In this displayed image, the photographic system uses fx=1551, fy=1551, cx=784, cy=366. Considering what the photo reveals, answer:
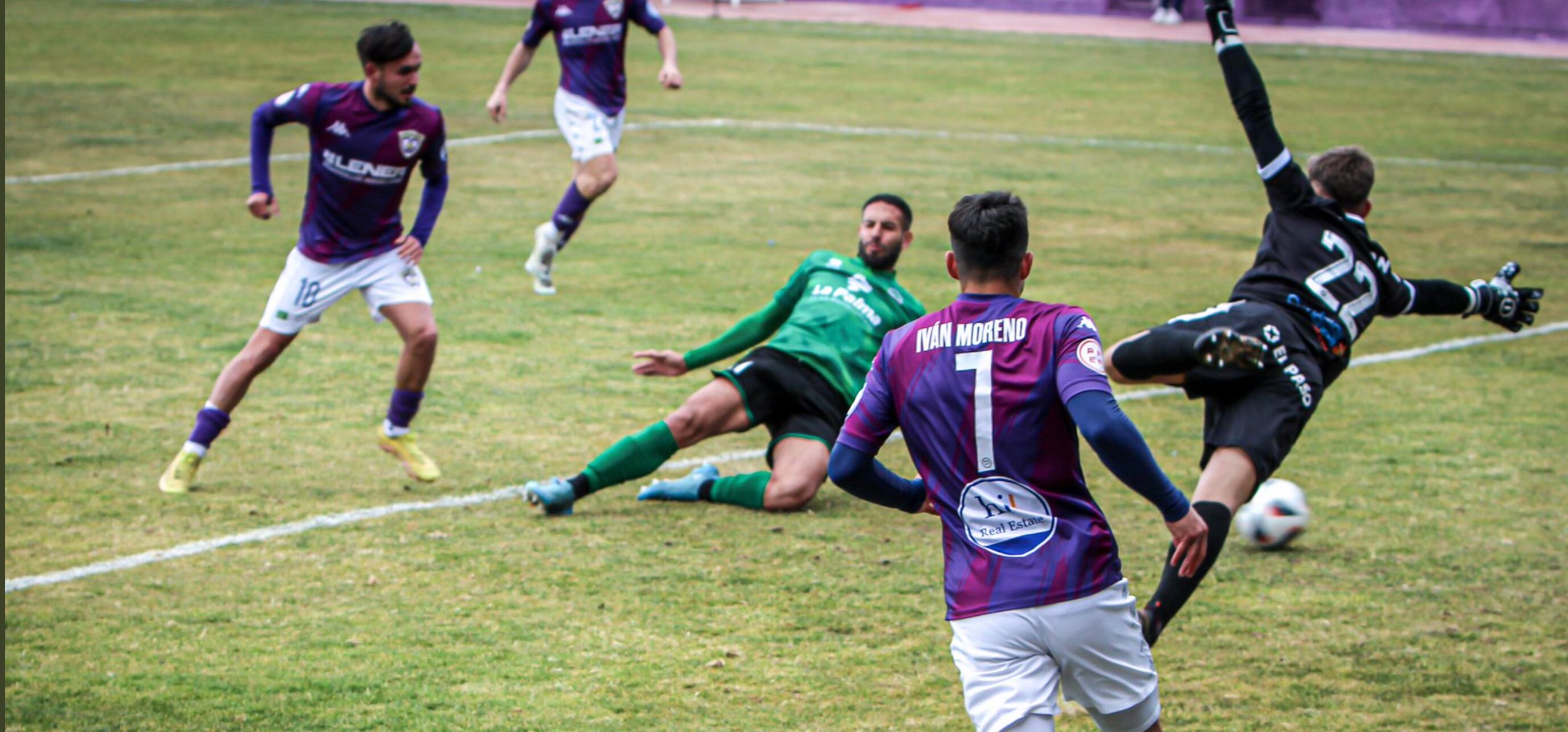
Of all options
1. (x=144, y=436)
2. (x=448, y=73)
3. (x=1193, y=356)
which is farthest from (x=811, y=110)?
(x=1193, y=356)

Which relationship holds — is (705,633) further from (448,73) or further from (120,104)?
(448,73)

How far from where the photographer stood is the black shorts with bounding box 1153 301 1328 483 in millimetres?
5828

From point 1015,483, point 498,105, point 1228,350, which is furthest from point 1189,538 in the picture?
point 498,105

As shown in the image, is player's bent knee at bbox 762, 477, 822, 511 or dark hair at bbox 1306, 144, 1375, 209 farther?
player's bent knee at bbox 762, 477, 822, 511

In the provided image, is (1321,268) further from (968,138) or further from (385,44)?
(968,138)

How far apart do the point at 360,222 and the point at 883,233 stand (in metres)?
2.56

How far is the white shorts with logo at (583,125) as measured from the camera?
12.5 meters

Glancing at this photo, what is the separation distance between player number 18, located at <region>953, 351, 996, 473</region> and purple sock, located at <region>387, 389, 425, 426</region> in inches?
172

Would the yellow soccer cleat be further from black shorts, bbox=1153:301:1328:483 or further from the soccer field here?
black shorts, bbox=1153:301:1328:483

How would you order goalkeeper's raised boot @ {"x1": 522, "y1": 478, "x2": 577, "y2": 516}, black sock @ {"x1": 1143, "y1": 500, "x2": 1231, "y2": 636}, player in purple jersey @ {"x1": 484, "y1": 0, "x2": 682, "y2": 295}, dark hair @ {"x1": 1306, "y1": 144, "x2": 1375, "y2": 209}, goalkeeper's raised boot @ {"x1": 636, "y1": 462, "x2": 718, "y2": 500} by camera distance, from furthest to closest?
player in purple jersey @ {"x1": 484, "y1": 0, "x2": 682, "y2": 295}, goalkeeper's raised boot @ {"x1": 636, "y1": 462, "x2": 718, "y2": 500}, goalkeeper's raised boot @ {"x1": 522, "y1": 478, "x2": 577, "y2": 516}, dark hair @ {"x1": 1306, "y1": 144, "x2": 1375, "y2": 209}, black sock @ {"x1": 1143, "y1": 500, "x2": 1231, "y2": 636}

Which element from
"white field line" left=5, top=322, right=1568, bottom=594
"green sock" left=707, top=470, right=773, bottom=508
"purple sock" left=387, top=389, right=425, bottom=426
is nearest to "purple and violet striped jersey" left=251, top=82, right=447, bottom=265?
"purple sock" left=387, top=389, right=425, bottom=426

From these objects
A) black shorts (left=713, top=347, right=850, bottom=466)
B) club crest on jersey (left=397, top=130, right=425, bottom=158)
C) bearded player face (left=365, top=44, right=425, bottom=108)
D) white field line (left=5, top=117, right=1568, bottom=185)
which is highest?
bearded player face (left=365, top=44, right=425, bottom=108)

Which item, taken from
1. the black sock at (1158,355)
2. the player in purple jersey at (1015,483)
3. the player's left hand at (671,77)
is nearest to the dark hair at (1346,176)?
the black sock at (1158,355)

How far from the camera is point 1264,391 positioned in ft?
19.4
